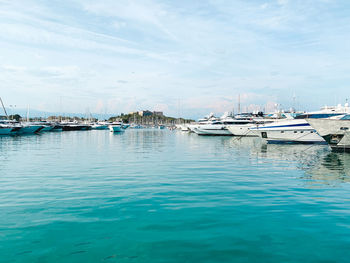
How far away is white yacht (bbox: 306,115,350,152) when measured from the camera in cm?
2375

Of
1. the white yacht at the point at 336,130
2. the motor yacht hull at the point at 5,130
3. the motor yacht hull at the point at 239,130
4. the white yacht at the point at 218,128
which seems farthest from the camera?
the motor yacht hull at the point at 5,130

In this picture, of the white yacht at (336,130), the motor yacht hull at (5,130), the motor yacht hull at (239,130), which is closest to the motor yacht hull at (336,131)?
the white yacht at (336,130)

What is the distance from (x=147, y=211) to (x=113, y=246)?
8.01 feet

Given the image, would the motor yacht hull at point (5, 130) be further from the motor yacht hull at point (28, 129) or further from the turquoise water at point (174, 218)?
the turquoise water at point (174, 218)

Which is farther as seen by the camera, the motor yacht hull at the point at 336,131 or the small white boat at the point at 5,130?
the small white boat at the point at 5,130

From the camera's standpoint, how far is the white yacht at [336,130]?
23750mm

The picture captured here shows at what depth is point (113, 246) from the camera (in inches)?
224

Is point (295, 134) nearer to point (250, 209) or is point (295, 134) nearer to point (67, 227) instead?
point (250, 209)

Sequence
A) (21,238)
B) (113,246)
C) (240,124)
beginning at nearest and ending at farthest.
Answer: (113,246) → (21,238) → (240,124)

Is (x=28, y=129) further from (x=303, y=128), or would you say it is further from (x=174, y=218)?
(x=174, y=218)

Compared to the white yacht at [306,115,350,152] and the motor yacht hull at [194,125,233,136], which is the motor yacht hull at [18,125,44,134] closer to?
the motor yacht hull at [194,125,233,136]

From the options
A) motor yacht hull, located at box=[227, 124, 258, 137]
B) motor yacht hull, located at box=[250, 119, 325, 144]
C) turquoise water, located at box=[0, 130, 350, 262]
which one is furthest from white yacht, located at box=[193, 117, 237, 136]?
turquoise water, located at box=[0, 130, 350, 262]

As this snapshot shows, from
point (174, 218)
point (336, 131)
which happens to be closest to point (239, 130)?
point (336, 131)

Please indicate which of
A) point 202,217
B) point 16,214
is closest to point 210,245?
point 202,217
